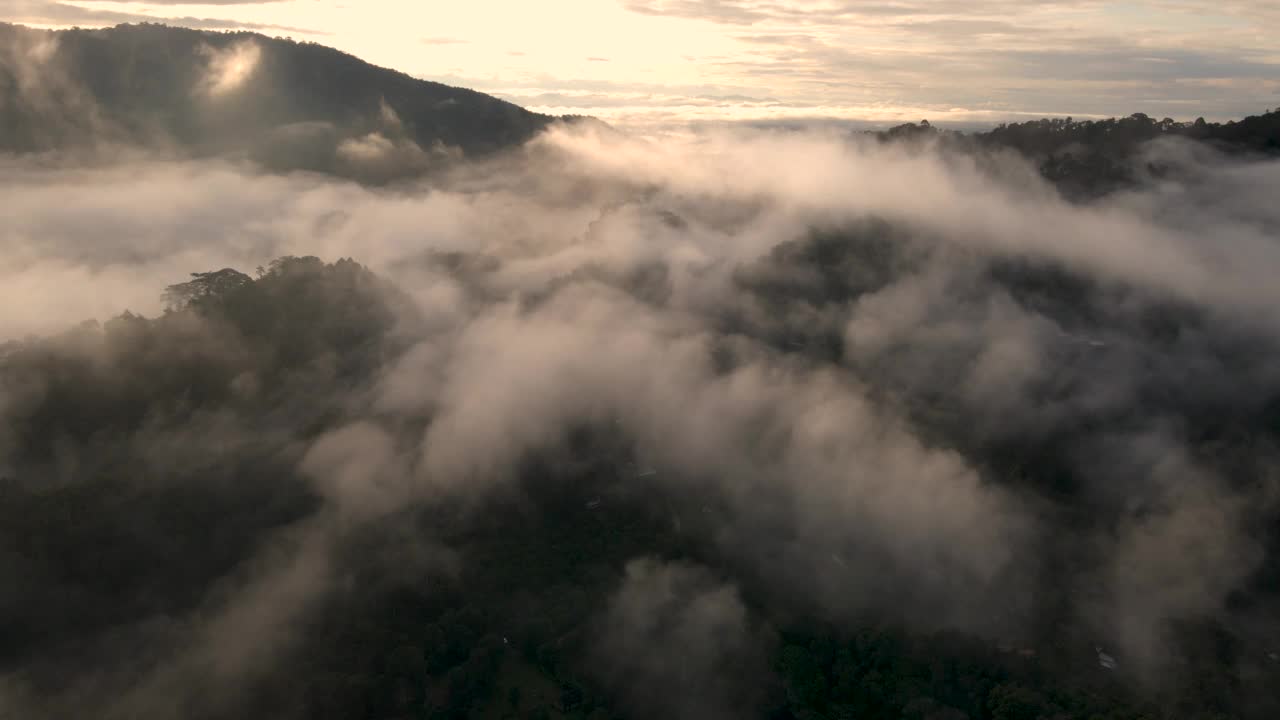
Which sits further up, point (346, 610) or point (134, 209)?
point (134, 209)

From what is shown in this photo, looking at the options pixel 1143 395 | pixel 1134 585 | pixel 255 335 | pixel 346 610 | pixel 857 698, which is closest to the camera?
pixel 857 698

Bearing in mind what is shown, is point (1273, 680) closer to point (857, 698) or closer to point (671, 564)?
point (857, 698)

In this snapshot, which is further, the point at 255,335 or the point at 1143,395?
the point at 255,335

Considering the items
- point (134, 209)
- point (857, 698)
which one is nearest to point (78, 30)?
point (134, 209)

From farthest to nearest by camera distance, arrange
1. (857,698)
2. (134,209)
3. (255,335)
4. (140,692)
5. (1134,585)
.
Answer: (134,209)
(255,335)
(1134,585)
(857,698)
(140,692)

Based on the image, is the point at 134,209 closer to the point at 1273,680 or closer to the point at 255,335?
the point at 255,335

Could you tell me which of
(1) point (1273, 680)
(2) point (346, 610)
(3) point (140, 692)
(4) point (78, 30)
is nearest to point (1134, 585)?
(1) point (1273, 680)

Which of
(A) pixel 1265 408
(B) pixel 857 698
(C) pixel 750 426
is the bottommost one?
(B) pixel 857 698
